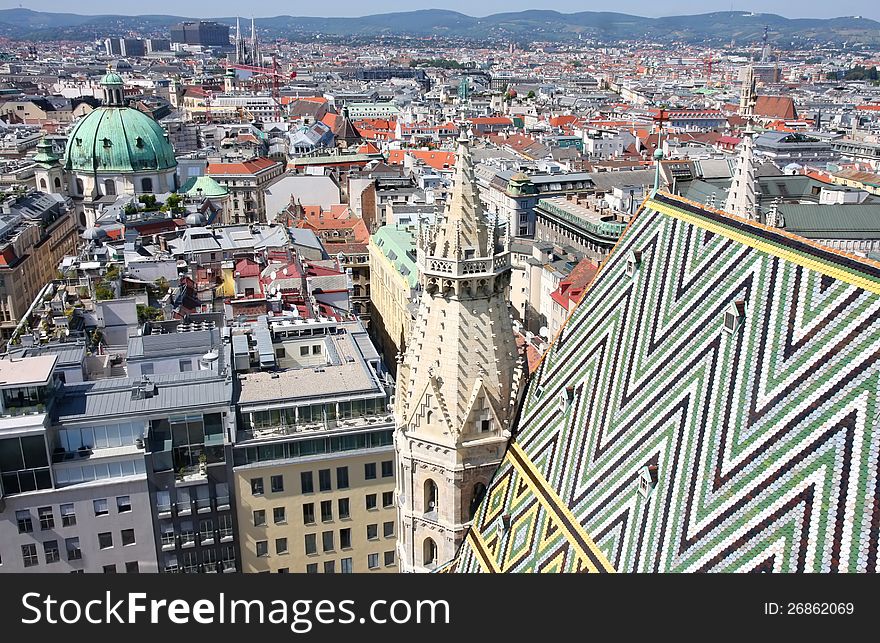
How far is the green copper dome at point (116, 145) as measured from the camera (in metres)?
109

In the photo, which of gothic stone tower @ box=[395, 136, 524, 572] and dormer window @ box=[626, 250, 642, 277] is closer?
dormer window @ box=[626, 250, 642, 277]

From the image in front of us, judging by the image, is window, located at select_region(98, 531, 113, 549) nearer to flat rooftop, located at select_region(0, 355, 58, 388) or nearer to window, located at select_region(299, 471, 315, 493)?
flat rooftop, located at select_region(0, 355, 58, 388)

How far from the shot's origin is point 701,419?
16.2 meters

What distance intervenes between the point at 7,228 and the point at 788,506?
278 feet

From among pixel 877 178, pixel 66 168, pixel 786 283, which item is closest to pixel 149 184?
pixel 66 168

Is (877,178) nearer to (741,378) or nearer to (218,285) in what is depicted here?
(218,285)

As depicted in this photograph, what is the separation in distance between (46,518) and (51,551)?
4.69 feet

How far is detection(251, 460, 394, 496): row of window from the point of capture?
35.9 meters

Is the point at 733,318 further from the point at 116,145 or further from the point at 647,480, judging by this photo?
the point at 116,145

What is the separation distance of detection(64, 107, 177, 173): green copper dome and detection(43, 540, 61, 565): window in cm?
8395

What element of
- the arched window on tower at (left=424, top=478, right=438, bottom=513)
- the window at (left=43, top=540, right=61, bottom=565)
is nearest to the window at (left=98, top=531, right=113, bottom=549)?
the window at (left=43, top=540, right=61, bottom=565)

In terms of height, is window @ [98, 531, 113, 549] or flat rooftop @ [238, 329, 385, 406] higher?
flat rooftop @ [238, 329, 385, 406]

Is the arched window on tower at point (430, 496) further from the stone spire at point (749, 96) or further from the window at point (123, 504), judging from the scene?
the stone spire at point (749, 96)

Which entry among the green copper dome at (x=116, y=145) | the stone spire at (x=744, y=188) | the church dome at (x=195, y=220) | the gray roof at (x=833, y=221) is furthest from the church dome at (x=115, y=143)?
the stone spire at (x=744, y=188)
